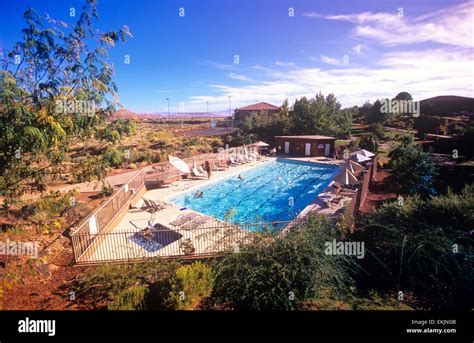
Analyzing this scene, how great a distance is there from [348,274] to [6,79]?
887 cm

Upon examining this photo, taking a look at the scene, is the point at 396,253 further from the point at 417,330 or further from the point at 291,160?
the point at 291,160

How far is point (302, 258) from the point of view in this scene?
6059 millimetres

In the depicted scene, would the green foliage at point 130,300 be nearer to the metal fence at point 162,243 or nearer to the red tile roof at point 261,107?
the metal fence at point 162,243

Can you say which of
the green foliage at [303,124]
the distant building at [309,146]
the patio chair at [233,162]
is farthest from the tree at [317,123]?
the patio chair at [233,162]

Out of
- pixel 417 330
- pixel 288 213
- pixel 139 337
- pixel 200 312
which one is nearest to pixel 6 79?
pixel 139 337

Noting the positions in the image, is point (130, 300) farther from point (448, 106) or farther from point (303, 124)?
point (448, 106)

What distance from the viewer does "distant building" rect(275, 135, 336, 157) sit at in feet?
87.5

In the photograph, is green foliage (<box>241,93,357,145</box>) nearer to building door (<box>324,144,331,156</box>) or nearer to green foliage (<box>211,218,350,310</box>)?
building door (<box>324,144,331,156</box>)

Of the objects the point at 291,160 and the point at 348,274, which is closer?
the point at 348,274

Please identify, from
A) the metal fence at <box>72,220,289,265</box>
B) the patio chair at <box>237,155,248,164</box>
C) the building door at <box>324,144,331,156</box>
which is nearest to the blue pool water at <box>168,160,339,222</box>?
the patio chair at <box>237,155,248,164</box>

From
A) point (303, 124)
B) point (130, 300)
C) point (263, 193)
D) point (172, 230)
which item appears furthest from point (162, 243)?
point (303, 124)

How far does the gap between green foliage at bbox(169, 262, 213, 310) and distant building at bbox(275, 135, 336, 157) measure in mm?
23552

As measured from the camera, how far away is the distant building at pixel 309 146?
26656 mm

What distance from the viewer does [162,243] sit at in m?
8.96
